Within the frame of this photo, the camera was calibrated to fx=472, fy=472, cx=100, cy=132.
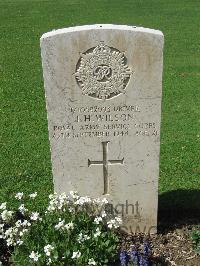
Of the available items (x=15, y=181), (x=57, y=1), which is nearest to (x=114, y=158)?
(x=15, y=181)

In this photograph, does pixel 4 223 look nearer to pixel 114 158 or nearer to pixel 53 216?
pixel 53 216

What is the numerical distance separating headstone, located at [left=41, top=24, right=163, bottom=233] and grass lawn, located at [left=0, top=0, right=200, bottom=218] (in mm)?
1100

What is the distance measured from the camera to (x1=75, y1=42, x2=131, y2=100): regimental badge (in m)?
4.47

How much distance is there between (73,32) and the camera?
14.4 feet

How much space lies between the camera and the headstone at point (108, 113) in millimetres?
4434

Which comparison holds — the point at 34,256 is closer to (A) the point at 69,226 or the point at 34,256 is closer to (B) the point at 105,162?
(A) the point at 69,226

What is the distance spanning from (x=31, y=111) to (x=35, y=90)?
4.46ft

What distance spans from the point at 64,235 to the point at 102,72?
160 centimetres

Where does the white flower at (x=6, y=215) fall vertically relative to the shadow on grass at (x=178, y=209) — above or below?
above

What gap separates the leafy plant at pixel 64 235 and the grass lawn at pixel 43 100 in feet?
4.39

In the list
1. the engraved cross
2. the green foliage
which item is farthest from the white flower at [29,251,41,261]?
the green foliage

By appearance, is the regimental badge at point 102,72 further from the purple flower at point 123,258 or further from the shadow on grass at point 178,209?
the shadow on grass at point 178,209

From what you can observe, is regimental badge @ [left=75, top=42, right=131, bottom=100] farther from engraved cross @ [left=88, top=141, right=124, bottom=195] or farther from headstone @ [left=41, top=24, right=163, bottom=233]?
engraved cross @ [left=88, top=141, right=124, bottom=195]

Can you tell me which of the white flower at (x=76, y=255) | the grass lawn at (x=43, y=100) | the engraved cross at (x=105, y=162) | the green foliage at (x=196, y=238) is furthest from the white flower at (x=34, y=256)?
the grass lawn at (x=43, y=100)
